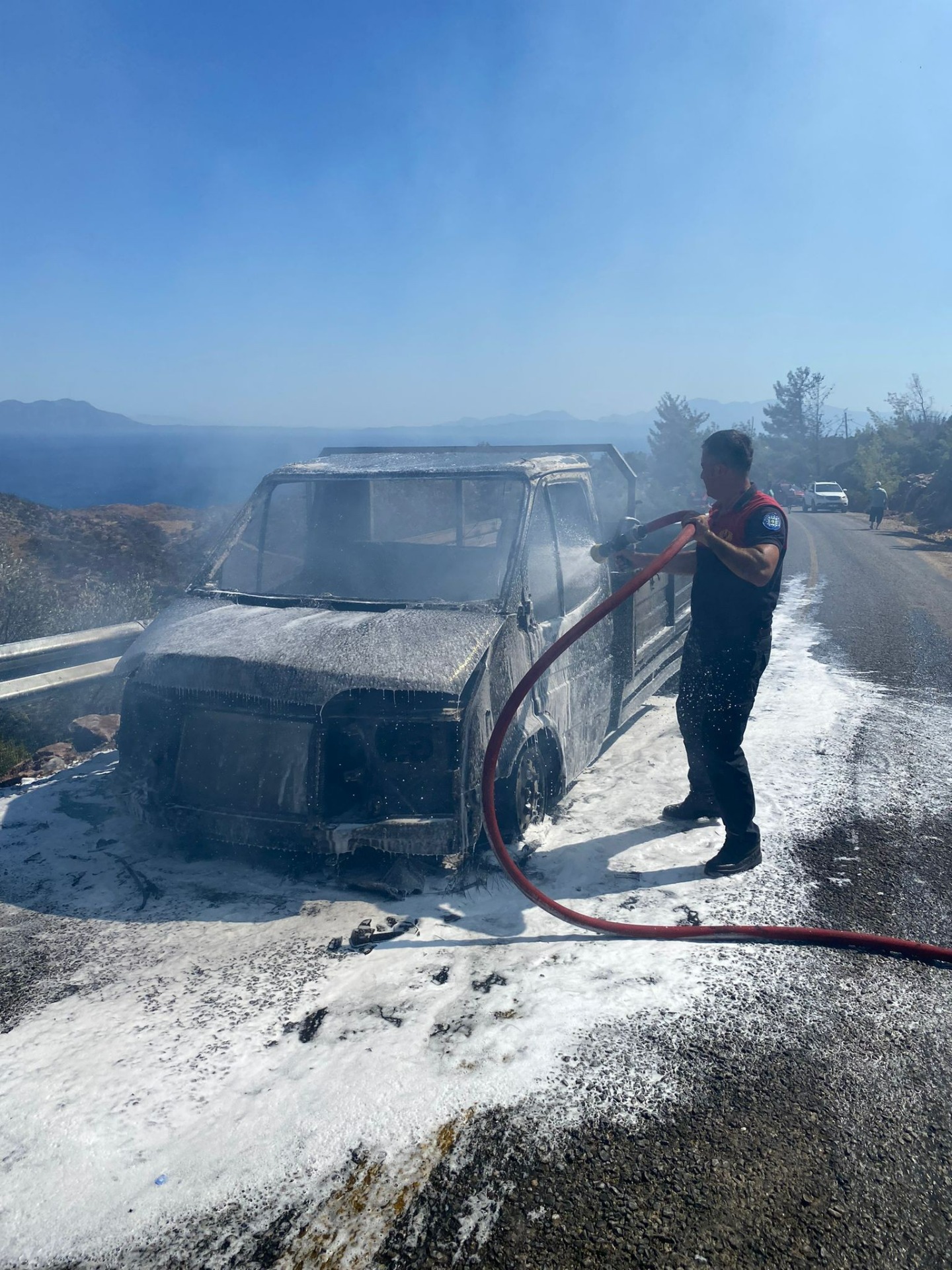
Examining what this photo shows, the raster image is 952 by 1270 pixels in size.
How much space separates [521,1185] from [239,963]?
1553mm

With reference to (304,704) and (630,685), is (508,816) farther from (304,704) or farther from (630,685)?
(630,685)

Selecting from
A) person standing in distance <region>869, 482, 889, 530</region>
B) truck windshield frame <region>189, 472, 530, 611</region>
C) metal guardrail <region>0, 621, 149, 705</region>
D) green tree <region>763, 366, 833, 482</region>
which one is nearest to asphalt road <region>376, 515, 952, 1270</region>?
truck windshield frame <region>189, 472, 530, 611</region>

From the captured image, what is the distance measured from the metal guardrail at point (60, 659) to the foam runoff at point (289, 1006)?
3.12 feet

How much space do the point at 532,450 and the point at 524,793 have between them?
2.59m

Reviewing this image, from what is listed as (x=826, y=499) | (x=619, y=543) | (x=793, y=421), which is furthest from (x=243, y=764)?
(x=793, y=421)

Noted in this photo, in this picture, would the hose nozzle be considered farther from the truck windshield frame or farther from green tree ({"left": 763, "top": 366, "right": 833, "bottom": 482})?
green tree ({"left": 763, "top": 366, "right": 833, "bottom": 482})

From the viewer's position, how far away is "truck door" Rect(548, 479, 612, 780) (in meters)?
4.88

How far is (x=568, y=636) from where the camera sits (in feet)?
12.5

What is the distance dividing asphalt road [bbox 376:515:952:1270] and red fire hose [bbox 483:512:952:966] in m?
0.09

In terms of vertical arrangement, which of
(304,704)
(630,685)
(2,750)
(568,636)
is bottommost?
(2,750)

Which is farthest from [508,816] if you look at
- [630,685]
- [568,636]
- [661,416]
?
[661,416]

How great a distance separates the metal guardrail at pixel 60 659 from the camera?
5.73 metres

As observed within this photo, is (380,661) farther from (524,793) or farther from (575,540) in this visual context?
(575,540)

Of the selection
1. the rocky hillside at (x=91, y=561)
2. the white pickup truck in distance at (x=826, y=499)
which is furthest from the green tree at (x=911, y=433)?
the rocky hillside at (x=91, y=561)
